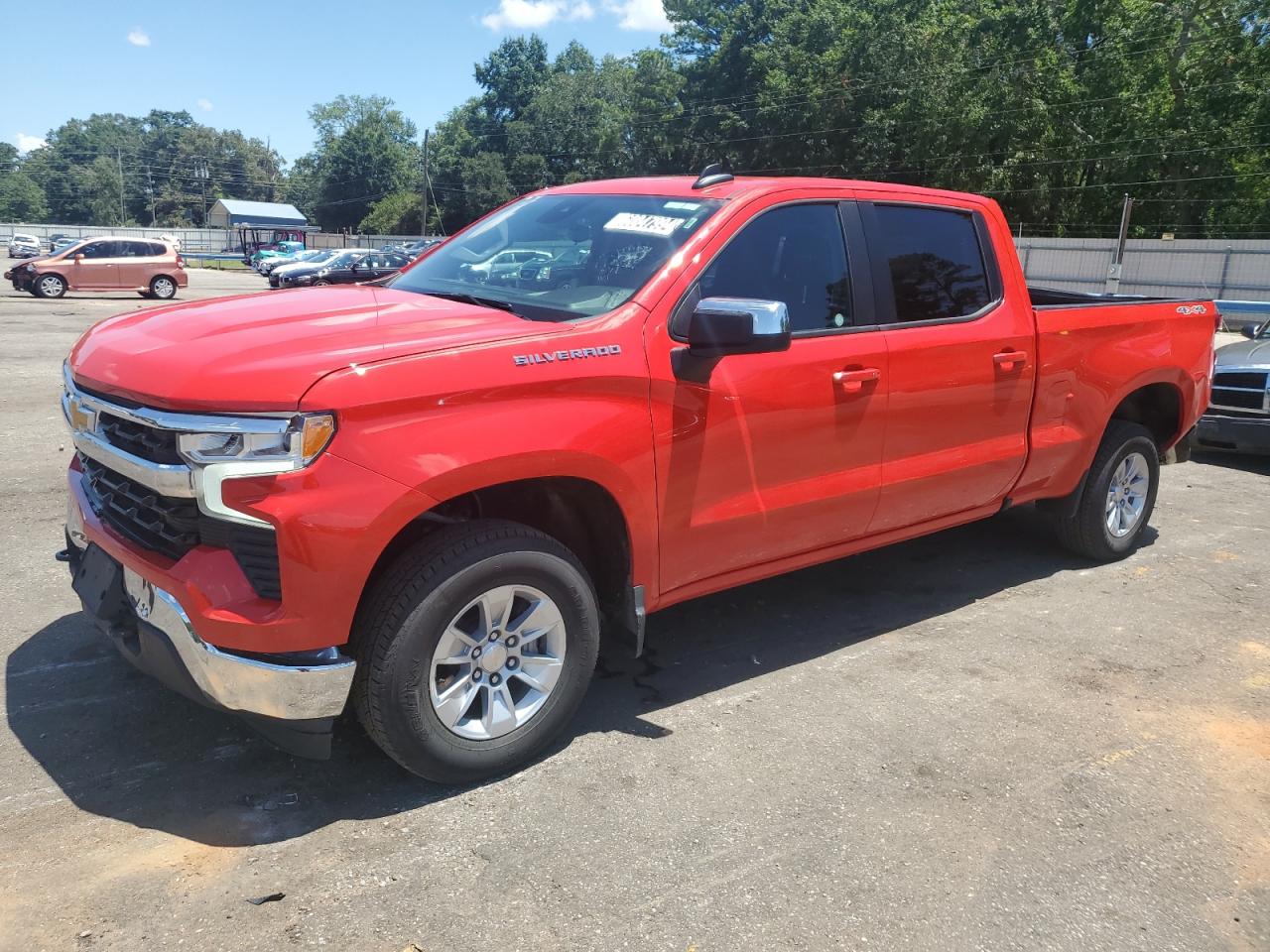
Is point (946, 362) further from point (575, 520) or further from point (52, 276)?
point (52, 276)

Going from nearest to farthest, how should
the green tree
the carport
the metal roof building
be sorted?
1. the carport
2. the metal roof building
3. the green tree

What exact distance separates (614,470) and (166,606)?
4.63ft

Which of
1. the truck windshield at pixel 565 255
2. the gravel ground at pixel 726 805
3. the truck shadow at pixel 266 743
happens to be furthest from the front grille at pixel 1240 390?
the truck windshield at pixel 565 255

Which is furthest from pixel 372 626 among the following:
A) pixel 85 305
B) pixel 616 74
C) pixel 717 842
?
pixel 616 74

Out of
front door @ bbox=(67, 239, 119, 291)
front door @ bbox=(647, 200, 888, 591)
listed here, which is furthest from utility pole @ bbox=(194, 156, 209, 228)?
front door @ bbox=(647, 200, 888, 591)

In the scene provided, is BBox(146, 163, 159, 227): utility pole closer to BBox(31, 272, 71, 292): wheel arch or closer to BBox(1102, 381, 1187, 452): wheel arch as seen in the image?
BBox(31, 272, 71, 292): wheel arch

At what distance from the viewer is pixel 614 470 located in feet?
11.0

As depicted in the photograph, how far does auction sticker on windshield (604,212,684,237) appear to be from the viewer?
3799 mm

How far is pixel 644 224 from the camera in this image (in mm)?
3883

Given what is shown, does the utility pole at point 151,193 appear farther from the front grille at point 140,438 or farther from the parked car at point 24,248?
the front grille at point 140,438

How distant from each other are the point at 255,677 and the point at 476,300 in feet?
5.39

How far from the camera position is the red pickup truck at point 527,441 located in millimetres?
2779

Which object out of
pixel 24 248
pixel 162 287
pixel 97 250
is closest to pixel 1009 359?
pixel 162 287

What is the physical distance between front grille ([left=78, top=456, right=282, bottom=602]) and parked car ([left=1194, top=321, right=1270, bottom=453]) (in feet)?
26.9
